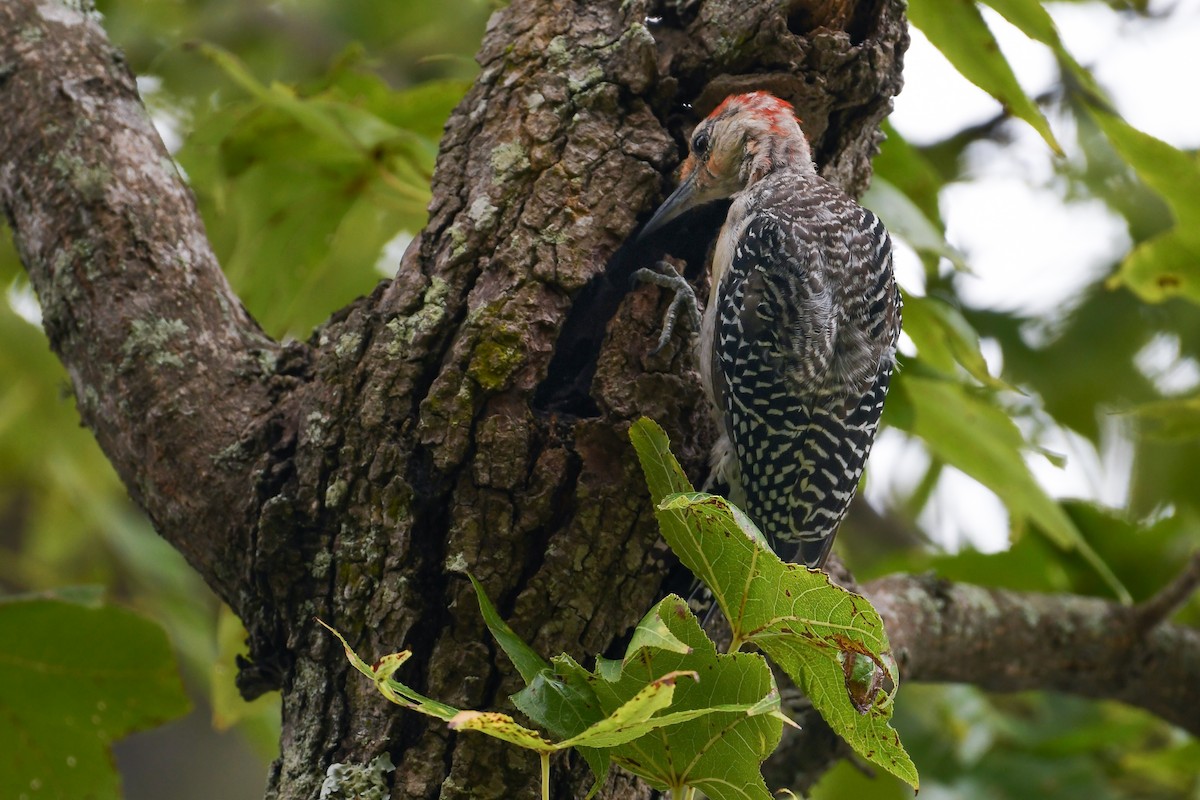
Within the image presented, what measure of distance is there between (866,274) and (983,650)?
3.72 feet

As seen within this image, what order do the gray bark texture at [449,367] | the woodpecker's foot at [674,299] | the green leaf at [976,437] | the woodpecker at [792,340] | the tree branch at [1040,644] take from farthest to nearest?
the tree branch at [1040,644], the green leaf at [976,437], the woodpecker at [792,340], the woodpecker's foot at [674,299], the gray bark texture at [449,367]

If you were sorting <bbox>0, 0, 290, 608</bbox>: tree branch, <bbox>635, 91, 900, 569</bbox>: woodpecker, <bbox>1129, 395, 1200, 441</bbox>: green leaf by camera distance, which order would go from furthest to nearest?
<bbox>1129, 395, 1200, 441</bbox>: green leaf, <bbox>635, 91, 900, 569</bbox>: woodpecker, <bbox>0, 0, 290, 608</bbox>: tree branch

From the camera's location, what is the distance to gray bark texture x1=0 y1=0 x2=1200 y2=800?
6.56 ft

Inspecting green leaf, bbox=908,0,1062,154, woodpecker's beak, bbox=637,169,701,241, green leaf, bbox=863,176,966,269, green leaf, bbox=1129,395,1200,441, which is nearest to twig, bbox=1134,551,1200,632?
green leaf, bbox=1129,395,1200,441

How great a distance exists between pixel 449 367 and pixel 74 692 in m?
1.29

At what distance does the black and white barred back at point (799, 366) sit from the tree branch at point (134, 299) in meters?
0.95

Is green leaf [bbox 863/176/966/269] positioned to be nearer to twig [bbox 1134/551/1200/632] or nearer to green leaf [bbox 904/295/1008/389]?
green leaf [bbox 904/295/1008/389]

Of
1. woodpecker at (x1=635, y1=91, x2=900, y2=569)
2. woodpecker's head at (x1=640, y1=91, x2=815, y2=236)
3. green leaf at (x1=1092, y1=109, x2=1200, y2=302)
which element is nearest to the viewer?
woodpecker's head at (x1=640, y1=91, x2=815, y2=236)

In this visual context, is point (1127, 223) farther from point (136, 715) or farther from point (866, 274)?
point (136, 715)

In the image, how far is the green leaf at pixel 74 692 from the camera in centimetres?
258

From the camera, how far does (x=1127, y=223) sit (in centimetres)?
421

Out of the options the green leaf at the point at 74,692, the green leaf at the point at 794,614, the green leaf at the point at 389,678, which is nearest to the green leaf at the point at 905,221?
the green leaf at the point at 794,614

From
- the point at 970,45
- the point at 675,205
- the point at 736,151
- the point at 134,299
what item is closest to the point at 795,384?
the point at 675,205

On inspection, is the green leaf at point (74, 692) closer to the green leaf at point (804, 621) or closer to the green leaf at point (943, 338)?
the green leaf at point (804, 621)
